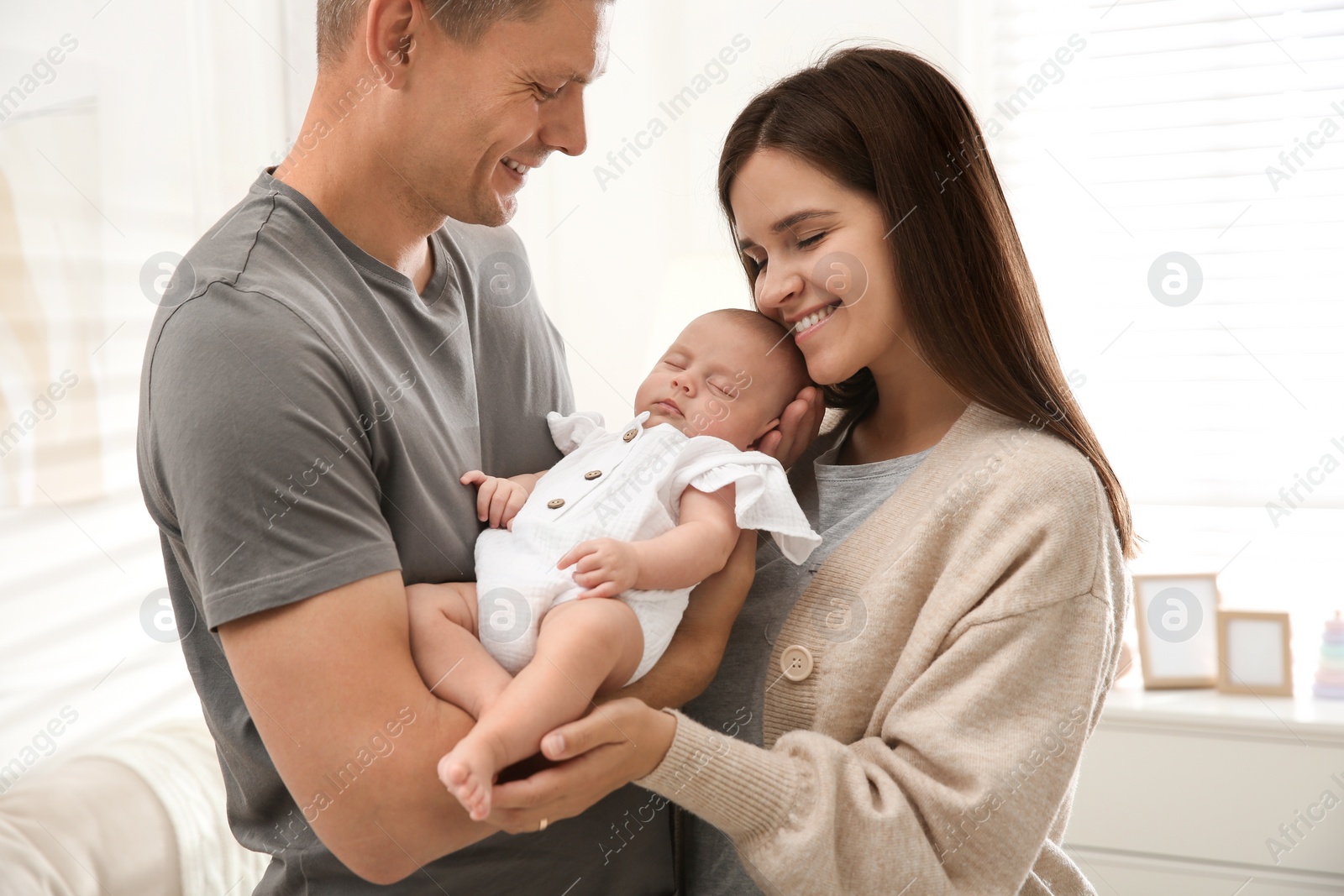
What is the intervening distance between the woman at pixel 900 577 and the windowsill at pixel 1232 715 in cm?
118

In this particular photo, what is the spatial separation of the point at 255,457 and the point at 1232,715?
7.41 feet

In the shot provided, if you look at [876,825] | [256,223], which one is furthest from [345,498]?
[876,825]

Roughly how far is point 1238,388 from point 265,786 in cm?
242

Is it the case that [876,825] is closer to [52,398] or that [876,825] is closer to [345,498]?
[345,498]

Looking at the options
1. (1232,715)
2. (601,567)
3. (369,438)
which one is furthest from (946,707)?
(1232,715)

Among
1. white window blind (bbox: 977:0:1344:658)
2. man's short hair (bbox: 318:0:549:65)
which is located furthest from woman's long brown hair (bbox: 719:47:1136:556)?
white window blind (bbox: 977:0:1344:658)

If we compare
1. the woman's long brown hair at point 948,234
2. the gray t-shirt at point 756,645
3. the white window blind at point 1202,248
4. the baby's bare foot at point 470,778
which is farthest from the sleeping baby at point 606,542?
the white window blind at point 1202,248

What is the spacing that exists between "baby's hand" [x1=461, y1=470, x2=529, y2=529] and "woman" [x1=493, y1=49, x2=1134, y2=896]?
1.00 feet

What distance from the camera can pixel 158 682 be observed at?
2.10 meters

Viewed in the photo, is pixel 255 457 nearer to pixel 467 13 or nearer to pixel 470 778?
pixel 470 778

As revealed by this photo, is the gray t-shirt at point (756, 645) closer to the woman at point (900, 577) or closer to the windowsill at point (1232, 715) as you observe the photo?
the woman at point (900, 577)

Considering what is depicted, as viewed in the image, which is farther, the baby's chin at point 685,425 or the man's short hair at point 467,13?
the baby's chin at point 685,425

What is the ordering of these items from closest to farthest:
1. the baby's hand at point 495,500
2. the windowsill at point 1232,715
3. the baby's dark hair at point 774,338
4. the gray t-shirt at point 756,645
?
the baby's hand at point 495,500 → the gray t-shirt at point 756,645 → the baby's dark hair at point 774,338 → the windowsill at point 1232,715

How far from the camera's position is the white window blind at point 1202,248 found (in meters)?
2.47
